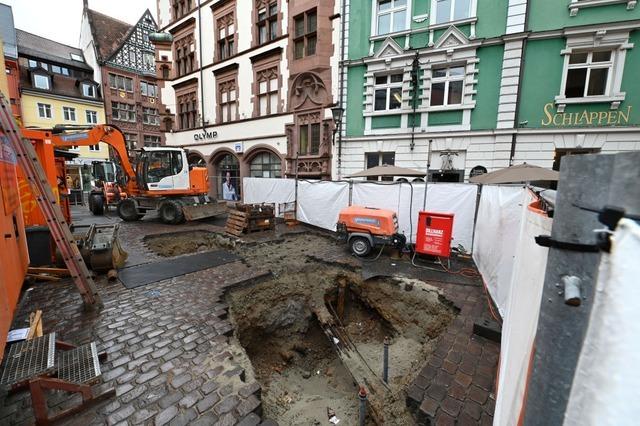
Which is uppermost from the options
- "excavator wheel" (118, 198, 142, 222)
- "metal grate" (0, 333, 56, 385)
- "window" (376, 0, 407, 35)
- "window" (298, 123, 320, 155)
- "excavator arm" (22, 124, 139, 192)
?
"window" (376, 0, 407, 35)

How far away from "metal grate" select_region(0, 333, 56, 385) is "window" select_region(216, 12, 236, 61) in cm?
1835

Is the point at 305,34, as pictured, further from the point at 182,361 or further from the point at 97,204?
the point at 182,361

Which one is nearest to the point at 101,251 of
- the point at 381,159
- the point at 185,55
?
the point at 381,159

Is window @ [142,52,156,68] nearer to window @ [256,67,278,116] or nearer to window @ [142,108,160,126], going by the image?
window @ [142,108,160,126]

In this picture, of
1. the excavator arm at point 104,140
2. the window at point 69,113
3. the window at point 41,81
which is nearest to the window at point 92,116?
the window at point 69,113

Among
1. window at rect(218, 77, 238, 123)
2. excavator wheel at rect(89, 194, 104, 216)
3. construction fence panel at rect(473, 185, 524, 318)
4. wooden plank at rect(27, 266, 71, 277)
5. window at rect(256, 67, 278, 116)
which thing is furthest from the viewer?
window at rect(218, 77, 238, 123)

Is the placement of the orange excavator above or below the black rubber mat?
above

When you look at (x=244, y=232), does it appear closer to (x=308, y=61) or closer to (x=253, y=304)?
(x=253, y=304)

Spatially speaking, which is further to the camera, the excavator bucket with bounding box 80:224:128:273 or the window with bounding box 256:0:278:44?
the window with bounding box 256:0:278:44

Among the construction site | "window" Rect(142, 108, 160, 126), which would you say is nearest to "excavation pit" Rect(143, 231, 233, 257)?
the construction site

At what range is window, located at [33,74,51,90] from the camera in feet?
87.1

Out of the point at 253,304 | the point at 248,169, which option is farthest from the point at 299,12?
the point at 253,304

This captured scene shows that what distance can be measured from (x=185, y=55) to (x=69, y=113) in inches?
735

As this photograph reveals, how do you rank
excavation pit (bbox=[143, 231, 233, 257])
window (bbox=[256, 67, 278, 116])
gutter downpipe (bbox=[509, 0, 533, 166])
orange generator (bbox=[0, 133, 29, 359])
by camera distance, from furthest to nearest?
window (bbox=[256, 67, 278, 116]), gutter downpipe (bbox=[509, 0, 533, 166]), excavation pit (bbox=[143, 231, 233, 257]), orange generator (bbox=[0, 133, 29, 359])
